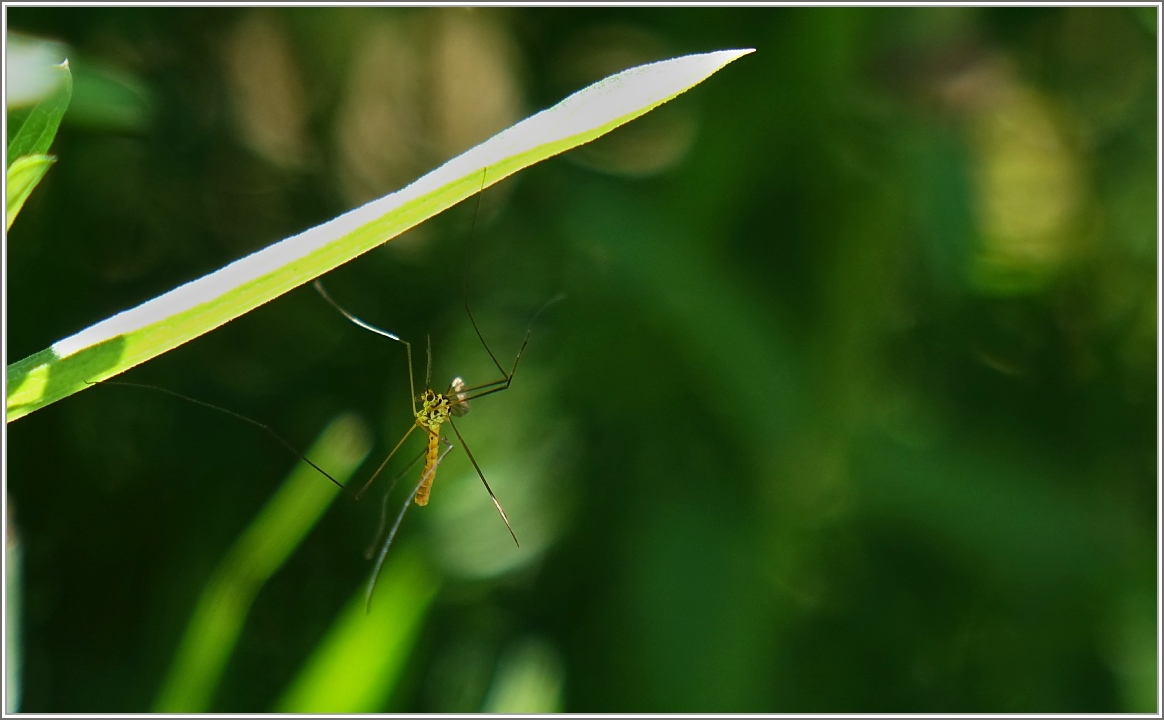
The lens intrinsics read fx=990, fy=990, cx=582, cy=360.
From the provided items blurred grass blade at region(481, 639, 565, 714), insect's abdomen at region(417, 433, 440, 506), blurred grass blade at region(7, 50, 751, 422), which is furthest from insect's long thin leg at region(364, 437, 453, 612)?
blurred grass blade at region(7, 50, 751, 422)

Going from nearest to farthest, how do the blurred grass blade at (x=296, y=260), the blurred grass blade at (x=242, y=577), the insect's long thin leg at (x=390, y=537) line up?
the blurred grass blade at (x=296, y=260) < the blurred grass blade at (x=242, y=577) < the insect's long thin leg at (x=390, y=537)

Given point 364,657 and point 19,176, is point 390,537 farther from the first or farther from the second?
point 19,176

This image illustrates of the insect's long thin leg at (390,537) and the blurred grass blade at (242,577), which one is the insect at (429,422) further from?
the blurred grass blade at (242,577)

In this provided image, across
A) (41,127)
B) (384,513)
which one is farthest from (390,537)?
(41,127)

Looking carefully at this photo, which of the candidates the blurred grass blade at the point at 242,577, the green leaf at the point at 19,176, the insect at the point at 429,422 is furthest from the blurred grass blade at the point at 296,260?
the insect at the point at 429,422

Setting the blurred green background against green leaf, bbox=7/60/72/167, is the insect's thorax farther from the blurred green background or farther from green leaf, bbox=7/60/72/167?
green leaf, bbox=7/60/72/167

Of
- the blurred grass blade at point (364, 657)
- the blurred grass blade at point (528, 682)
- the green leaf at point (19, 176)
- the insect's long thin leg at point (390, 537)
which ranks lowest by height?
the blurred grass blade at point (528, 682)
